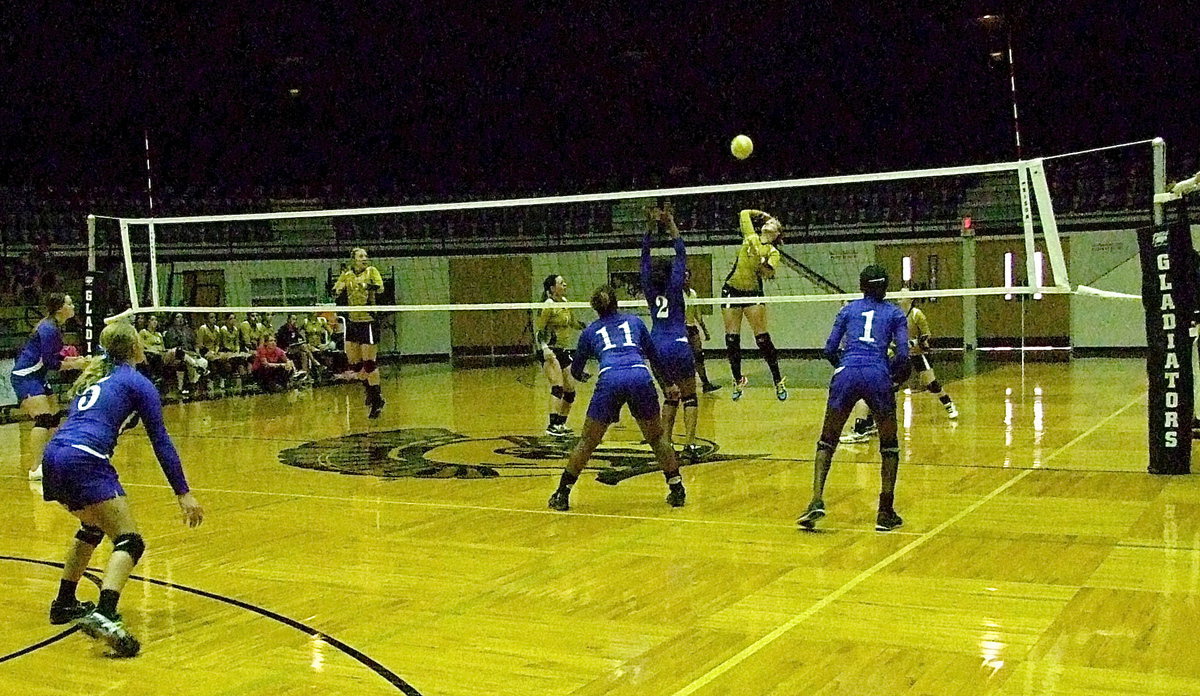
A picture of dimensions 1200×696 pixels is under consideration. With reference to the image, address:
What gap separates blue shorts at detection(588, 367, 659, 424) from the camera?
867 centimetres

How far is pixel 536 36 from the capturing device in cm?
2358

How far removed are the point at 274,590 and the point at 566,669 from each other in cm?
229

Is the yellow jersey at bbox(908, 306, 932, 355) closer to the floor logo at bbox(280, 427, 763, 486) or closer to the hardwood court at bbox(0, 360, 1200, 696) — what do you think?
the hardwood court at bbox(0, 360, 1200, 696)

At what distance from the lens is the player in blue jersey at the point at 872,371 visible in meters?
7.77

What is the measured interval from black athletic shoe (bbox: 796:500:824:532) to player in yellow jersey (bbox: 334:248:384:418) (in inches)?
316

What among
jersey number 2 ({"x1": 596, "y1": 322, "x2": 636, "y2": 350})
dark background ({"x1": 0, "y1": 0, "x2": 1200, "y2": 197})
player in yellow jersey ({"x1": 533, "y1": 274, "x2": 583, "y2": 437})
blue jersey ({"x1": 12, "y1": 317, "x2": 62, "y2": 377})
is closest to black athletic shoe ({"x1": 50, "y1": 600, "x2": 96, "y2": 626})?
jersey number 2 ({"x1": 596, "y1": 322, "x2": 636, "y2": 350})

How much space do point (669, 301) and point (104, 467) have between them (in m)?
5.61

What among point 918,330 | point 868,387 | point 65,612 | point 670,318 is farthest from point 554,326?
point 65,612

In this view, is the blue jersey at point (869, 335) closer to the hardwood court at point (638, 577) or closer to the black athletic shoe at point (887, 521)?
the black athletic shoe at point (887, 521)

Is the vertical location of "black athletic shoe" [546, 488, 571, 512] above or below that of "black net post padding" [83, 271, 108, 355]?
below

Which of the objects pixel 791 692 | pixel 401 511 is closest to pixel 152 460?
pixel 401 511

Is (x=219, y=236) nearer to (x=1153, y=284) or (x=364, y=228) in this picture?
(x=364, y=228)

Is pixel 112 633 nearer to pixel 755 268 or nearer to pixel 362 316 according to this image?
pixel 755 268

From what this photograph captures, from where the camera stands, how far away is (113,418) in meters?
5.83
